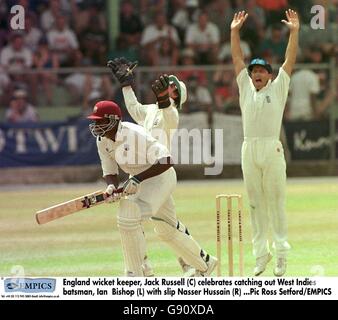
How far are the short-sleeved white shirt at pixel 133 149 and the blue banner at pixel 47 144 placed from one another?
10332 mm

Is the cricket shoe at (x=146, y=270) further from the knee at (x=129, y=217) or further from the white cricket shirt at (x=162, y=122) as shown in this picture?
the white cricket shirt at (x=162, y=122)

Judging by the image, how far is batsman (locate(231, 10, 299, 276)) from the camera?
999cm

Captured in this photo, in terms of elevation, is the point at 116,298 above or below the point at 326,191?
above

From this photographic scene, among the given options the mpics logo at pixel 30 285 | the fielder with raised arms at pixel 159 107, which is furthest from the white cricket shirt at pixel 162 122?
the mpics logo at pixel 30 285

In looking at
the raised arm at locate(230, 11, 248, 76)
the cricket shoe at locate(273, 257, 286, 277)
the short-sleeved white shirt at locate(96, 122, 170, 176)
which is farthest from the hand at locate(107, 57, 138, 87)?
the cricket shoe at locate(273, 257, 286, 277)

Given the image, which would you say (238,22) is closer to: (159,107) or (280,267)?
(159,107)

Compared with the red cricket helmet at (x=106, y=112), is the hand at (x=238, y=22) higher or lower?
higher

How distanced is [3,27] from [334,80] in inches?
246

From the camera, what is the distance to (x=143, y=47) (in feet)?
69.2

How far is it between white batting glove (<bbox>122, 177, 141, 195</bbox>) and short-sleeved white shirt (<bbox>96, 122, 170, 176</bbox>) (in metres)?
0.22

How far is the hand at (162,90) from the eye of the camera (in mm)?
9984
